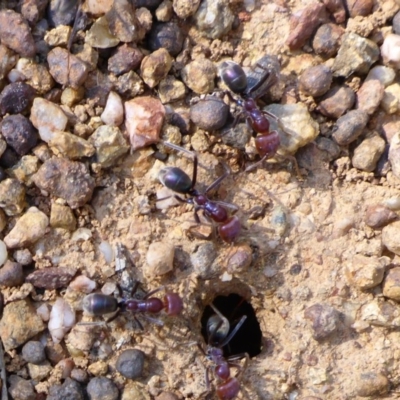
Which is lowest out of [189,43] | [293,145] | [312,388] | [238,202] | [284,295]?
[312,388]

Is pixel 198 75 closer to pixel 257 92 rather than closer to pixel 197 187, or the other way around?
pixel 257 92

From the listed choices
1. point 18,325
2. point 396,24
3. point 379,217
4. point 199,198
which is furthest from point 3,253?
point 396,24

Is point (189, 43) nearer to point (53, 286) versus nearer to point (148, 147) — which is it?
point (148, 147)

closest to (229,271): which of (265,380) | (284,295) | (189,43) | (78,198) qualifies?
(284,295)

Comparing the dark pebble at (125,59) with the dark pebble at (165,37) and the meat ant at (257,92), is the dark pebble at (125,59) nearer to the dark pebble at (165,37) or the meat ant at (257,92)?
the dark pebble at (165,37)

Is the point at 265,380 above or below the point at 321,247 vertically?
below

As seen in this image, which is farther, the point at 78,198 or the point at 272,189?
the point at 272,189

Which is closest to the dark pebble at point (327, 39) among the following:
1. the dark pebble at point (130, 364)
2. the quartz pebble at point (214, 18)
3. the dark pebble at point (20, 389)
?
the quartz pebble at point (214, 18)

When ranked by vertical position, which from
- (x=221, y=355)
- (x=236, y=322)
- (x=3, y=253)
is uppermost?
(x=3, y=253)
